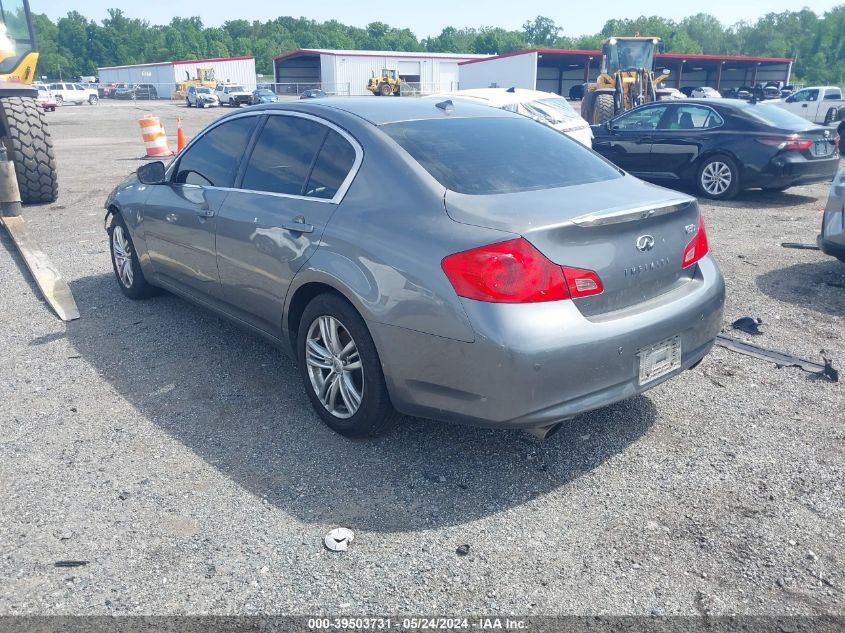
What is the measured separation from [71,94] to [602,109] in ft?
162

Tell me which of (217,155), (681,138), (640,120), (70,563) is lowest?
(70,563)

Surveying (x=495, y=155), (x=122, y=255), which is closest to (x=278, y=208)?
(x=495, y=155)

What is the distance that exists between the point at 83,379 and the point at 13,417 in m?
0.54

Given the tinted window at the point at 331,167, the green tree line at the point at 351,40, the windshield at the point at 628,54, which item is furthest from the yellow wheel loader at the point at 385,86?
the green tree line at the point at 351,40

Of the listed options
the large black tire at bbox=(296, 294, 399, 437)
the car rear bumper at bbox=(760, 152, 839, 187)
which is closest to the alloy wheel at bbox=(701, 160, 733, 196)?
the car rear bumper at bbox=(760, 152, 839, 187)

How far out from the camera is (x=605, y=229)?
122 inches

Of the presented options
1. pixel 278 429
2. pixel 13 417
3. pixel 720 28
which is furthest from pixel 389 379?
pixel 720 28

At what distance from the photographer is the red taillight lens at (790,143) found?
9672 millimetres

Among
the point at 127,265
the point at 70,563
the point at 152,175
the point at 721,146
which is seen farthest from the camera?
the point at 721,146

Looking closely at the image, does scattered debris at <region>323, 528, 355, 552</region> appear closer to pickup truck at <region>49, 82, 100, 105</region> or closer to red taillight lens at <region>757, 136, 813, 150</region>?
red taillight lens at <region>757, 136, 813, 150</region>

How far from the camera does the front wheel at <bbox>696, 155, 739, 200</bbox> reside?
10133 millimetres

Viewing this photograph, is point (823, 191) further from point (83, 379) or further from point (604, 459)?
point (83, 379)

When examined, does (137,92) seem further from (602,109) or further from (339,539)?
(339,539)

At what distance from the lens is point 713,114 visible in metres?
10.4
